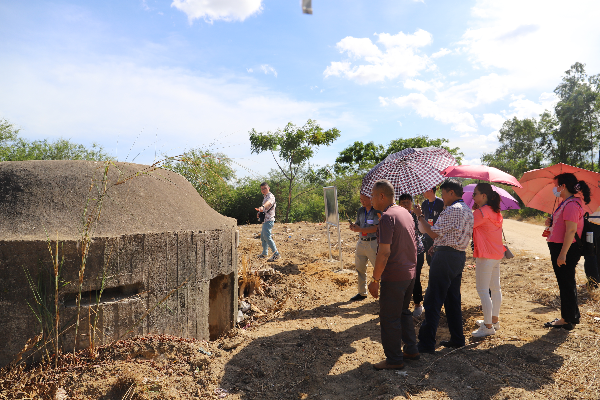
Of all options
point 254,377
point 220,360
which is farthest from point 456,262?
point 220,360

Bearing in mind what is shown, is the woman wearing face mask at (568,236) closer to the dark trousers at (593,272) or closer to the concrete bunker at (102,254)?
the dark trousers at (593,272)

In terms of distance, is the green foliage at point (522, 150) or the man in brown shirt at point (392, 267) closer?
the man in brown shirt at point (392, 267)

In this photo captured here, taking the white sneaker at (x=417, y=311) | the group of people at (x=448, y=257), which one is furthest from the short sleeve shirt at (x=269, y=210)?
the group of people at (x=448, y=257)

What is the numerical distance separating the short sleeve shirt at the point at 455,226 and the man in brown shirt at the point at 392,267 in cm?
41

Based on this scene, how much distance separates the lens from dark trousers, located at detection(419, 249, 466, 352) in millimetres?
3602

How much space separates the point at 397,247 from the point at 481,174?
1723 mm

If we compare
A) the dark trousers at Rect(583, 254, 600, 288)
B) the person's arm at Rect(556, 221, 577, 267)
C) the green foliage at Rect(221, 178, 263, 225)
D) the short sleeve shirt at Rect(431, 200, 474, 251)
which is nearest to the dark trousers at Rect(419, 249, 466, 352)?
the short sleeve shirt at Rect(431, 200, 474, 251)

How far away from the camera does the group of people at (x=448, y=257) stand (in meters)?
3.27

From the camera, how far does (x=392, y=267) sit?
326 centimetres

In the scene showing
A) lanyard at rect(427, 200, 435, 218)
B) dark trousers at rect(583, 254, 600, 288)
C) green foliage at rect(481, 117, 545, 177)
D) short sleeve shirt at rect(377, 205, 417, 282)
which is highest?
green foliage at rect(481, 117, 545, 177)

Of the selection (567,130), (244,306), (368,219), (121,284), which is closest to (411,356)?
(368,219)

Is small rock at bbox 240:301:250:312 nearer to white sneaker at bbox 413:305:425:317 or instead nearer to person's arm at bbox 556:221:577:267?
white sneaker at bbox 413:305:425:317

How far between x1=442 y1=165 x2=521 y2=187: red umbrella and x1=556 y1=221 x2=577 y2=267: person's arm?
0.66 metres

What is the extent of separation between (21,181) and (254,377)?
9.77 feet
